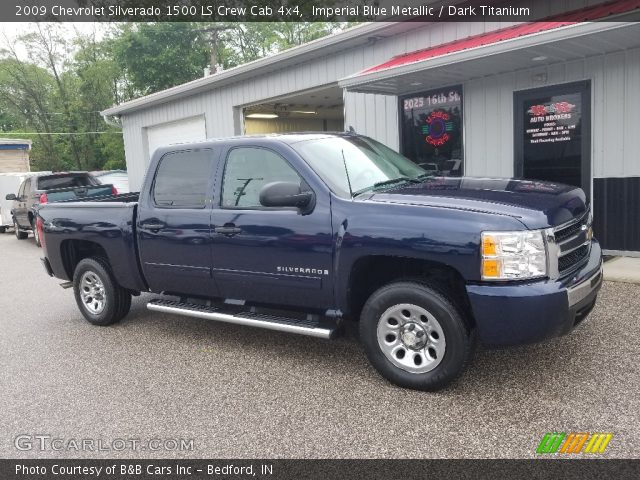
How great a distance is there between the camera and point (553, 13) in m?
8.02

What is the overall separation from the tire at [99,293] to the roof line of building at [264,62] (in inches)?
260

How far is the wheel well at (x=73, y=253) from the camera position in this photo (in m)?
6.27

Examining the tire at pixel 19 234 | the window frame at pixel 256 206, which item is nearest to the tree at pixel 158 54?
the tire at pixel 19 234

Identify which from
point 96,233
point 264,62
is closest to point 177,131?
point 264,62

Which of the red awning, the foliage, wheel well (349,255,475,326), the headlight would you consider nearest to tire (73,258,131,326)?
wheel well (349,255,475,326)

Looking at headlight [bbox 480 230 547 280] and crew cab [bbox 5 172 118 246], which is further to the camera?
crew cab [bbox 5 172 118 246]

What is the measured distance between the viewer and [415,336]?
395 centimetres

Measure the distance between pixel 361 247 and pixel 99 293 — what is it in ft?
11.5

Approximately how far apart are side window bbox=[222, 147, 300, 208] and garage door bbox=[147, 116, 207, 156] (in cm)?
1042

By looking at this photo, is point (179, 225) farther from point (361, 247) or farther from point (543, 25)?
point (543, 25)

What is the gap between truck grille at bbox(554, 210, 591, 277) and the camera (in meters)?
3.80

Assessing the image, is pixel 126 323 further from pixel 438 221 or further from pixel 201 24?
pixel 201 24

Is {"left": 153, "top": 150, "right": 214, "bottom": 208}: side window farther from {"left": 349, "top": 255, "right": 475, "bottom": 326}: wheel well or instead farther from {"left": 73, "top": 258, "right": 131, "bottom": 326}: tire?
{"left": 349, "top": 255, "right": 475, "bottom": 326}: wheel well

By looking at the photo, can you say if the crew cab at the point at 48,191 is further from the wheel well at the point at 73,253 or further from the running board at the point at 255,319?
the running board at the point at 255,319
